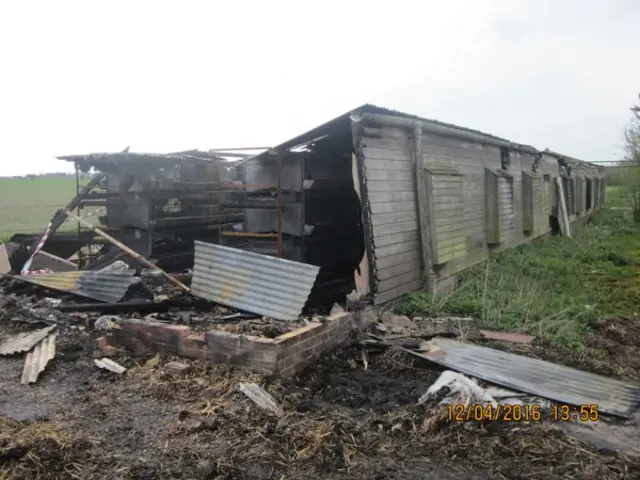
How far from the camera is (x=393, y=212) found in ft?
24.7

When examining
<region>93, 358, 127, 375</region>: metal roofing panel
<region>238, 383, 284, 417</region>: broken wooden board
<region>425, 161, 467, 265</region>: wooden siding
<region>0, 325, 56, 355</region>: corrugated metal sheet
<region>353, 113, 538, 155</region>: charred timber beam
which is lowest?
<region>238, 383, 284, 417</region>: broken wooden board

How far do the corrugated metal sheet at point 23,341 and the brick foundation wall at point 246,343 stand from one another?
892 millimetres

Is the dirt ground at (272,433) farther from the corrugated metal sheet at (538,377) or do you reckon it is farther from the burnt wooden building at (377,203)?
the burnt wooden building at (377,203)

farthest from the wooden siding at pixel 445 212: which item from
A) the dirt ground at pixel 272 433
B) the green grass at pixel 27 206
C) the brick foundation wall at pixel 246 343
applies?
the green grass at pixel 27 206

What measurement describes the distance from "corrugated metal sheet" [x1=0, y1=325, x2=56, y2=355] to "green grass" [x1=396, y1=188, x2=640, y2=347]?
14.8 ft

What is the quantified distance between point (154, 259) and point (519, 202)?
900cm

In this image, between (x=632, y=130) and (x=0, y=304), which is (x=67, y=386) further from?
(x=632, y=130)

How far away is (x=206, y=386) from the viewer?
450 centimetres

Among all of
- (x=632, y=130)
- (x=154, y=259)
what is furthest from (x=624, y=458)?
(x=632, y=130)

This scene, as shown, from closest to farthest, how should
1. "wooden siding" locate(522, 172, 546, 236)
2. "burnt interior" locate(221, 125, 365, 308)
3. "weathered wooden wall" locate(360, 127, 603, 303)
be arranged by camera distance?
"weathered wooden wall" locate(360, 127, 603, 303), "burnt interior" locate(221, 125, 365, 308), "wooden siding" locate(522, 172, 546, 236)

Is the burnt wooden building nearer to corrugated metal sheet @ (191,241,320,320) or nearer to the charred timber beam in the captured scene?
the charred timber beam

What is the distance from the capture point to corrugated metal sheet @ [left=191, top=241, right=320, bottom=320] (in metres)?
5.94

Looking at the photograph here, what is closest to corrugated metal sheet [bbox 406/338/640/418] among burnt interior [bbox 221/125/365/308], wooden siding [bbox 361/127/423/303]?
wooden siding [bbox 361/127/423/303]

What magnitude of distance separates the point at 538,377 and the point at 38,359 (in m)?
4.89
